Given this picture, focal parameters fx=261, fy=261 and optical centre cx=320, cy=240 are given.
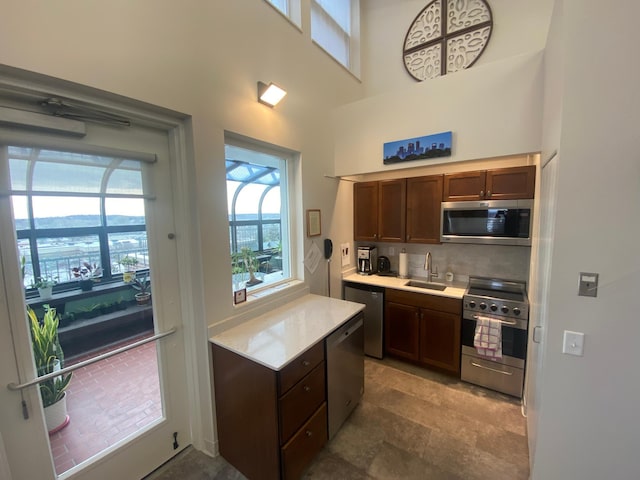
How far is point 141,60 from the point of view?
1.46 meters

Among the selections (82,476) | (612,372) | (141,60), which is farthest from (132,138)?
(612,372)

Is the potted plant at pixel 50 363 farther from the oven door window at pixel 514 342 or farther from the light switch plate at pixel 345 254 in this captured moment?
the oven door window at pixel 514 342

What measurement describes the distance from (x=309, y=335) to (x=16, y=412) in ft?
4.94

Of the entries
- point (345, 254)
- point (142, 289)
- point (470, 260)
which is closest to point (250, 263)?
point (142, 289)

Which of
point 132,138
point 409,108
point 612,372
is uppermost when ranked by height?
point 409,108

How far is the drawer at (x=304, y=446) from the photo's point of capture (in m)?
1.56

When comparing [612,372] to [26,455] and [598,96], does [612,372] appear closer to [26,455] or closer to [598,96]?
[598,96]

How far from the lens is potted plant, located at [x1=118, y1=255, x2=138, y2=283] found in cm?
163

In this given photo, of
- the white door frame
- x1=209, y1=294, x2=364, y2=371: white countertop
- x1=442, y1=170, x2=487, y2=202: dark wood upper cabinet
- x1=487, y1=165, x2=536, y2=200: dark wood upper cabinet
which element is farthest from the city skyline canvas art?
the white door frame

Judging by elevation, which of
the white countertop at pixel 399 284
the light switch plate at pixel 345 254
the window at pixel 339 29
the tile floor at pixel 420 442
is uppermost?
the window at pixel 339 29

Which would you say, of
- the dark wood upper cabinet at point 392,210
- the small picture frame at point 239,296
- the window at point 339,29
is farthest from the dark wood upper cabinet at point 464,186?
the small picture frame at point 239,296

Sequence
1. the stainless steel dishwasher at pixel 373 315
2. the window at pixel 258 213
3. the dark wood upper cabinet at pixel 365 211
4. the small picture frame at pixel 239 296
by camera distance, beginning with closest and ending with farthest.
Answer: the small picture frame at pixel 239 296 < the window at pixel 258 213 < the stainless steel dishwasher at pixel 373 315 < the dark wood upper cabinet at pixel 365 211

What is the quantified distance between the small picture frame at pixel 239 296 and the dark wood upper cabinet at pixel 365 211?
182cm

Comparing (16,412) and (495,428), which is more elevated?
(16,412)
